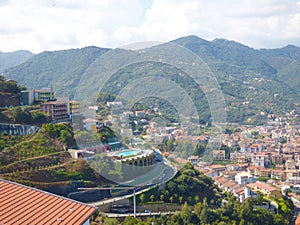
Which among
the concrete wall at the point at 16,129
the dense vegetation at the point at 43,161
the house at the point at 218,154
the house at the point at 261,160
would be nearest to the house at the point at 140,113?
the dense vegetation at the point at 43,161

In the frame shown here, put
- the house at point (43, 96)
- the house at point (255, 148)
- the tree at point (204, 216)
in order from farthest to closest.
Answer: the house at point (255, 148) → the house at point (43, 96) → the tree at point (204, 216)

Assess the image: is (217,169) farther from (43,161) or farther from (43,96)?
(43,161)

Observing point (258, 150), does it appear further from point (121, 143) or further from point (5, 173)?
point (5, 173)

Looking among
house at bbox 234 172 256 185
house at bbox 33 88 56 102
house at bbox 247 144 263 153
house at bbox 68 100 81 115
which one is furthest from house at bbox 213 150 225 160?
house at bbox 68 100 81 115

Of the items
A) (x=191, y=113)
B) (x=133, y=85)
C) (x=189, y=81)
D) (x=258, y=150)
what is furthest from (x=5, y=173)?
(x=258, y=150)

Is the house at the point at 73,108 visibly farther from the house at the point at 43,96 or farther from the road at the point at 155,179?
the road at the point at 155,179

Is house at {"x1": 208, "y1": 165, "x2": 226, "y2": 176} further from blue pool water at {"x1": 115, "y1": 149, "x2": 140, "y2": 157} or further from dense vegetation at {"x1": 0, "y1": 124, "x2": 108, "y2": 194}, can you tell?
dense vegetation at {"x1": 0, "y1": 124, "x2": 108, "y2": 194}
